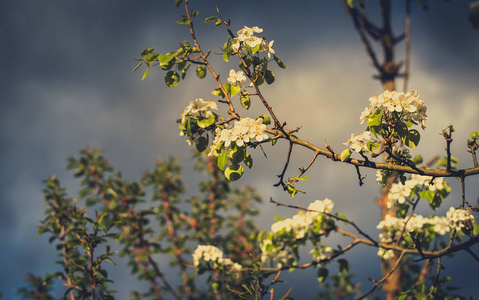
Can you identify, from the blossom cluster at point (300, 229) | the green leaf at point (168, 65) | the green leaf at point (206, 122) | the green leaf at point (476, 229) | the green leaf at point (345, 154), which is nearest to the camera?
the green leaf at point (345, 154)

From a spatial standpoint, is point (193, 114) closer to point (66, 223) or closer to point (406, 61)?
point (66, 223)

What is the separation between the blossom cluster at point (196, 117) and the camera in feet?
6.58

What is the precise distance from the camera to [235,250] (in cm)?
555

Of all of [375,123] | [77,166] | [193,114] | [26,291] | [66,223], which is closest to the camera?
[375,123]

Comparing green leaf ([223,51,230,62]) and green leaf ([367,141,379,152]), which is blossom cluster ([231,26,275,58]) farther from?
green leaf ([367,141,379,152])

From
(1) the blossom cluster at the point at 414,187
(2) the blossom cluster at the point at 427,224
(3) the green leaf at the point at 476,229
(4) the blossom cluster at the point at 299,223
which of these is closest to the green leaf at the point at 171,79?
(4) the blossom cluster at the point at 299,223

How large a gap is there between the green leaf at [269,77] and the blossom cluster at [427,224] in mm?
1639

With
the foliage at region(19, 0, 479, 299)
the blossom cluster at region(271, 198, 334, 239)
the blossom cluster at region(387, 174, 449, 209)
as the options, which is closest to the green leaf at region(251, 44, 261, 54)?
the foliage at region(19, 0, 479, 299)

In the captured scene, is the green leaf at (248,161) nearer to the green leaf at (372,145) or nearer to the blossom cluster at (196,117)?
the blossom cluster at (196,117)

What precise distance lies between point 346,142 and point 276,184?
446mm

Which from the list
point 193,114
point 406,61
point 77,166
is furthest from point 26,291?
point 406,61

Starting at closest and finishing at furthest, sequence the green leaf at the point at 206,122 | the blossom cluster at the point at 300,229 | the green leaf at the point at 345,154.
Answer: the green leaf at the point at 345,154, the green leaf at the point at 206,122, the blossom cluster at the point at 300,229

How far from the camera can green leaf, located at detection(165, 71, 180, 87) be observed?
7.13ft

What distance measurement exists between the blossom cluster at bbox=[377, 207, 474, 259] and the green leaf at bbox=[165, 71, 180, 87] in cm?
209
